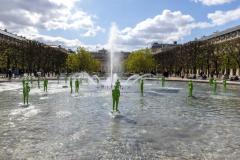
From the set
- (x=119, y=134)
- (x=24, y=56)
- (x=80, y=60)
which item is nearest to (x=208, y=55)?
(x=24, y=56)

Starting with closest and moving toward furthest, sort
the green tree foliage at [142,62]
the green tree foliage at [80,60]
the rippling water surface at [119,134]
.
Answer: the rippling water surface at [119,134], the green tree foliage at [80,60], the green tree foliage at [142,62]

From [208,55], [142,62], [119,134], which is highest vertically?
[208,55]

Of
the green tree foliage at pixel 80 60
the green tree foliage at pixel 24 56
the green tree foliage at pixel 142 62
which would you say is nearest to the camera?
the green tree foliage at pixel 24 56

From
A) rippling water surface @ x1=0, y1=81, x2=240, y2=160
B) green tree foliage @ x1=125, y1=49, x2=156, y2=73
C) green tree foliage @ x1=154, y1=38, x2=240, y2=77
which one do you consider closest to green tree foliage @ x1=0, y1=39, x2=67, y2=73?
green tree foliage @ x1=125, y1=49, x2=156, y2=73

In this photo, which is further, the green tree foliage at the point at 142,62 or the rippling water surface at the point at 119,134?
the green tree foliage at the point at 142,62

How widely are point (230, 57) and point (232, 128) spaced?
7872 cm

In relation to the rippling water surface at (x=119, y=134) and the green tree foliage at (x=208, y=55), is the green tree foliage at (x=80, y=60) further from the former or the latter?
the rippling water surface at (x=119, y=134)

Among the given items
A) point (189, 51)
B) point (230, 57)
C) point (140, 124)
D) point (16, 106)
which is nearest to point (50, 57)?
point (189, 51)

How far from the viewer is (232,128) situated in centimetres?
1891

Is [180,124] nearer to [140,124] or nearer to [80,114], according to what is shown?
[140,124]

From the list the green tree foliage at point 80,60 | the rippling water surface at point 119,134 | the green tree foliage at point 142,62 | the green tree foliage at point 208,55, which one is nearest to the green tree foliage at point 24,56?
the green tree foliage at point 80,60

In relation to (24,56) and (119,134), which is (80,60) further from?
(119,134)

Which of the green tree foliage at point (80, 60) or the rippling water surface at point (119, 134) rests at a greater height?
the green tree foliage at point (80, 60)

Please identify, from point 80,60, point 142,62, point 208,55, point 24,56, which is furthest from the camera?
point 142,62
